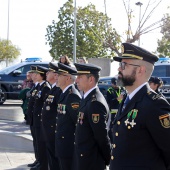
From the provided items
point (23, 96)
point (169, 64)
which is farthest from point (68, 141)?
point (169, 64)

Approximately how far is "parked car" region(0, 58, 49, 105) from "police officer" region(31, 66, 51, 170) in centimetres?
1058

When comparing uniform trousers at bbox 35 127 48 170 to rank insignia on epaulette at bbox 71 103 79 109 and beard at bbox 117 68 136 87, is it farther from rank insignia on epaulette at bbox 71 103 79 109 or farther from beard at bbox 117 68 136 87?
beard at bbox 117 68 136 87

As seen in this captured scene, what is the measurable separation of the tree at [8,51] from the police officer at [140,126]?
54.9 metres

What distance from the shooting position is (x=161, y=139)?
11.3 feet

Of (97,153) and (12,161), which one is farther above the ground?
(97,153)

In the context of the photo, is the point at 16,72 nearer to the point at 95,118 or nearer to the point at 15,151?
the point at 15,151

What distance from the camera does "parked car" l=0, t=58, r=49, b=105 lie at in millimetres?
→ 18583

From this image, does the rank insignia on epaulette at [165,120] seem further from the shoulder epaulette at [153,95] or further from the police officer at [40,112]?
the police officer at [40,112]

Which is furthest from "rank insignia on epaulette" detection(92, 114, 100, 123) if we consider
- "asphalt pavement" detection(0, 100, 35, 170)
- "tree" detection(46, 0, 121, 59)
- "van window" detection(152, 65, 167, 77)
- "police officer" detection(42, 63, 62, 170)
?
"tree" detection(46, 0, 121, 59)

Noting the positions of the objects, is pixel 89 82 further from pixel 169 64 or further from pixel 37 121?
pixel 169 64

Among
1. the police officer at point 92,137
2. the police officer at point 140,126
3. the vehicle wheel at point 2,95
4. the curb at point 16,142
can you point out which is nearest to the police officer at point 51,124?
the police officer at point 92,137

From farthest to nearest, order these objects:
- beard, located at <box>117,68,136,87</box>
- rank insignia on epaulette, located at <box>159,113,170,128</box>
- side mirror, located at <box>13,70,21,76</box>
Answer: side mirror, located at <box>13,70,21,76</box> < beard, located at <box>117,68,136,87</box> < rank insignia on epaulette, located at <box>159,113,170,128</box>

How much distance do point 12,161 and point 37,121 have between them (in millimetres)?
1496

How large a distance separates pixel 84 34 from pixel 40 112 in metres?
26.7
